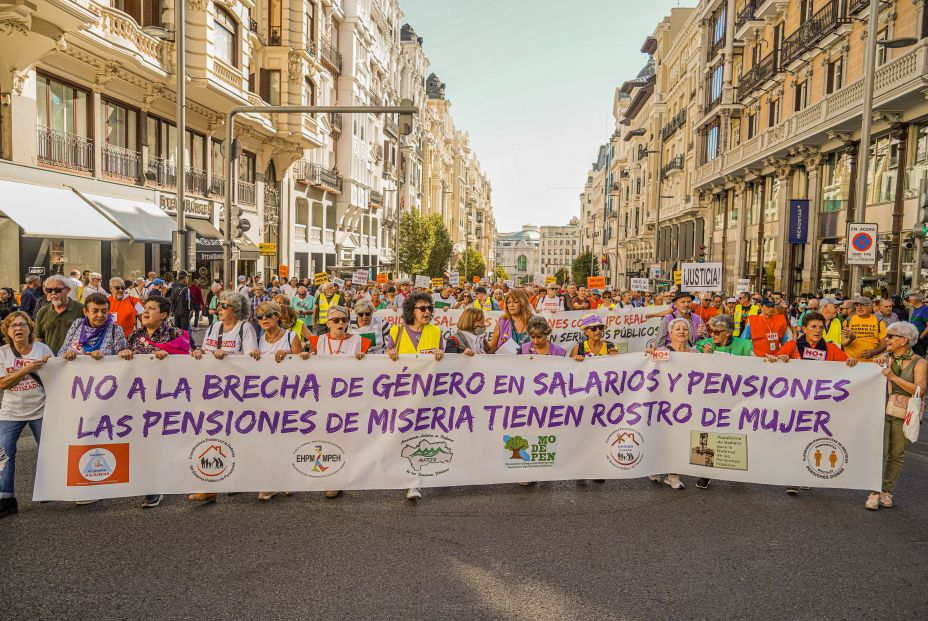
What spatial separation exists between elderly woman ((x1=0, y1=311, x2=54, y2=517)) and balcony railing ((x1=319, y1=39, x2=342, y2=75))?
119 feet

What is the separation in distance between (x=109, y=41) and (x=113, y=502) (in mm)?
17513

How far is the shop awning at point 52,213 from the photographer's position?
53.9 ft

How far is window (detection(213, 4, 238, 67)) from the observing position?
2639 centimetres

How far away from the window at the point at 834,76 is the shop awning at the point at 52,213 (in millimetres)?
23641

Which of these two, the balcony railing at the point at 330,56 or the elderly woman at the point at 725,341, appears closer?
the elderly woman at the point at 725,341

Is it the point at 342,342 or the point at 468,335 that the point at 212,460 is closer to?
the point at 342,342

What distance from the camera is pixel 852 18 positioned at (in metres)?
24.1

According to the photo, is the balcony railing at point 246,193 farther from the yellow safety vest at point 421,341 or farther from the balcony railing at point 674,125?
the balcony railing at point 674,125

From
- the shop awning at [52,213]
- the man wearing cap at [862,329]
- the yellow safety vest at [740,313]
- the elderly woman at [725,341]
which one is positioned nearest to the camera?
the elderly woman at [725,341]

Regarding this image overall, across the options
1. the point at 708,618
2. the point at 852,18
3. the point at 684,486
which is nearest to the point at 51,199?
the point at 684,486

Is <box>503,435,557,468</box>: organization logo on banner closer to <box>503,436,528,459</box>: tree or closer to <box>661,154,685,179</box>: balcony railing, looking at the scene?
<box>503,436,528,459</box>: tree

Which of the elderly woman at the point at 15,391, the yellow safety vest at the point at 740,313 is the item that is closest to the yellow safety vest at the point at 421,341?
the elderly woman at the point at 15,391

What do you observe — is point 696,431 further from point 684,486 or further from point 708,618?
point 708,618

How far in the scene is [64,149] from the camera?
1964 centimetres
